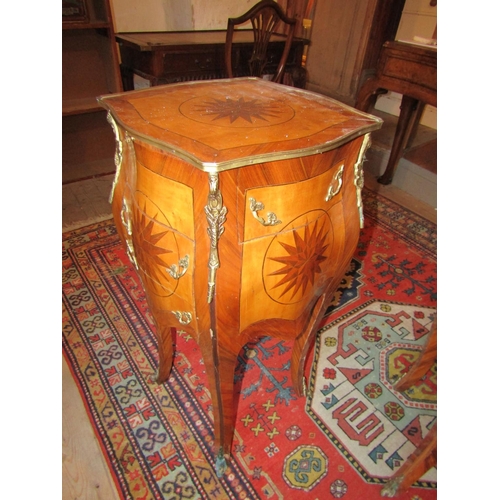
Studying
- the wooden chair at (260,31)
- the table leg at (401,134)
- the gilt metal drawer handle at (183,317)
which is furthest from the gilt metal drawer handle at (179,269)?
the table leg at (401,134)

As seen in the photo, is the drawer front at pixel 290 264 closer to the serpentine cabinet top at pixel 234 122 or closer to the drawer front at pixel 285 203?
the drawer front at pixel 285 203

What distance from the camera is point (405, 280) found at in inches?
79.3

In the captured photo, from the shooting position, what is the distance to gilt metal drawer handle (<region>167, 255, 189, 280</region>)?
0.85 m

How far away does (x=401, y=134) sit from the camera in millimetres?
2699

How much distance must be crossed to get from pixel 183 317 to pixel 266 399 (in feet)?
2.13

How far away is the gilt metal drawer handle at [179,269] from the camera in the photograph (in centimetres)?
85

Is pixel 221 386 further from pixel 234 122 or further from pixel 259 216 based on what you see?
pixel 234 122

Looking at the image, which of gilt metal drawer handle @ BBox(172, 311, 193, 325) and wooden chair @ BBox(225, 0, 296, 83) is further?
wooden chair @ BBox(225, 0, 296, 83)

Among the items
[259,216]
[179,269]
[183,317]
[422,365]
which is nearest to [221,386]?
[183,317]

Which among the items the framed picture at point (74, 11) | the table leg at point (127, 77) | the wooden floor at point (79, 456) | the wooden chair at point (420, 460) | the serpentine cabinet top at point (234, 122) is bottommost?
the wooden floor at point (79, 456)

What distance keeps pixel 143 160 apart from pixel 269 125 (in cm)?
32

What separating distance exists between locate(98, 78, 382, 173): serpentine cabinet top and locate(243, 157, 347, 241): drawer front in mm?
78

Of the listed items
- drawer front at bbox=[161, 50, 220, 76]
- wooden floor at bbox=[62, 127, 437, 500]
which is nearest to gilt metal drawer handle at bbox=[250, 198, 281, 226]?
wooden floor at bbox=[62, 127, 437, 500]

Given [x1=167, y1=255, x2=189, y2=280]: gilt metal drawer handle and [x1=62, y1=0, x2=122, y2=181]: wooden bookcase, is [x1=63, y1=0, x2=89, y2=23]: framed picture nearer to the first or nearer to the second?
[x1=62, y1=0, x2=122, y2=181]: wooden bookcase
